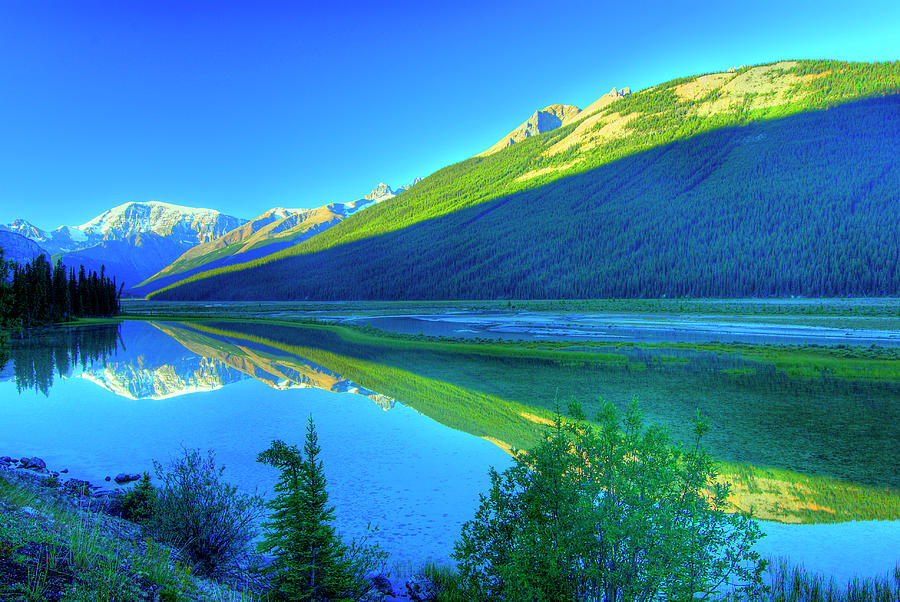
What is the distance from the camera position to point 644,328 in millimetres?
42312

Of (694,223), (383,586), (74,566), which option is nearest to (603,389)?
(383,586)

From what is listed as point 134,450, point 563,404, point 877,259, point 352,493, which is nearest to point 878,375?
point 563,404

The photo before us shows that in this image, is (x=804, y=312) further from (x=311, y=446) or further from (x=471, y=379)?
(x=311, y=446)

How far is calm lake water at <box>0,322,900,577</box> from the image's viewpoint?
8836 mm

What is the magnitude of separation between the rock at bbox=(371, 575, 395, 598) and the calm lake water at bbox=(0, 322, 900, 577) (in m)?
0.80

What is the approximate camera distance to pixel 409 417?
51.9ft

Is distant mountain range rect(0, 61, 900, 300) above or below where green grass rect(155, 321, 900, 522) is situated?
above

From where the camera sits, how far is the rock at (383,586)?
21.0ft

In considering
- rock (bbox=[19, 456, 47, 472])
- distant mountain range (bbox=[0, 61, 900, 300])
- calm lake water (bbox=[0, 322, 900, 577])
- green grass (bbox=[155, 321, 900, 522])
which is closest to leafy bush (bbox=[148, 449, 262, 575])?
calm lake water (bbox=[0, 322, 900, 577])

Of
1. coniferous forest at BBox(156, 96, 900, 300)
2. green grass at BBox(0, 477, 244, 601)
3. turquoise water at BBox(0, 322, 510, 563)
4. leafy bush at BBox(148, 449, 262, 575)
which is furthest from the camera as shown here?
coniferous forest at BBox(156, 96, 900, 300)

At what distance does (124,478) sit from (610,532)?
1079 centimetres

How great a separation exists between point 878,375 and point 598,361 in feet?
39.7

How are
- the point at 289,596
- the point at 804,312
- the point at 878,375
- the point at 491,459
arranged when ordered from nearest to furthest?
the point at 289,596 < the point at 491,459 < the point at 878,375 < the point at 804,312

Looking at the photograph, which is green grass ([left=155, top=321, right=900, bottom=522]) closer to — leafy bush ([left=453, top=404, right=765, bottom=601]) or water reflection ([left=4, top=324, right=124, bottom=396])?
leafy bush ([left=453, top=404, right=765, bottom=601])
